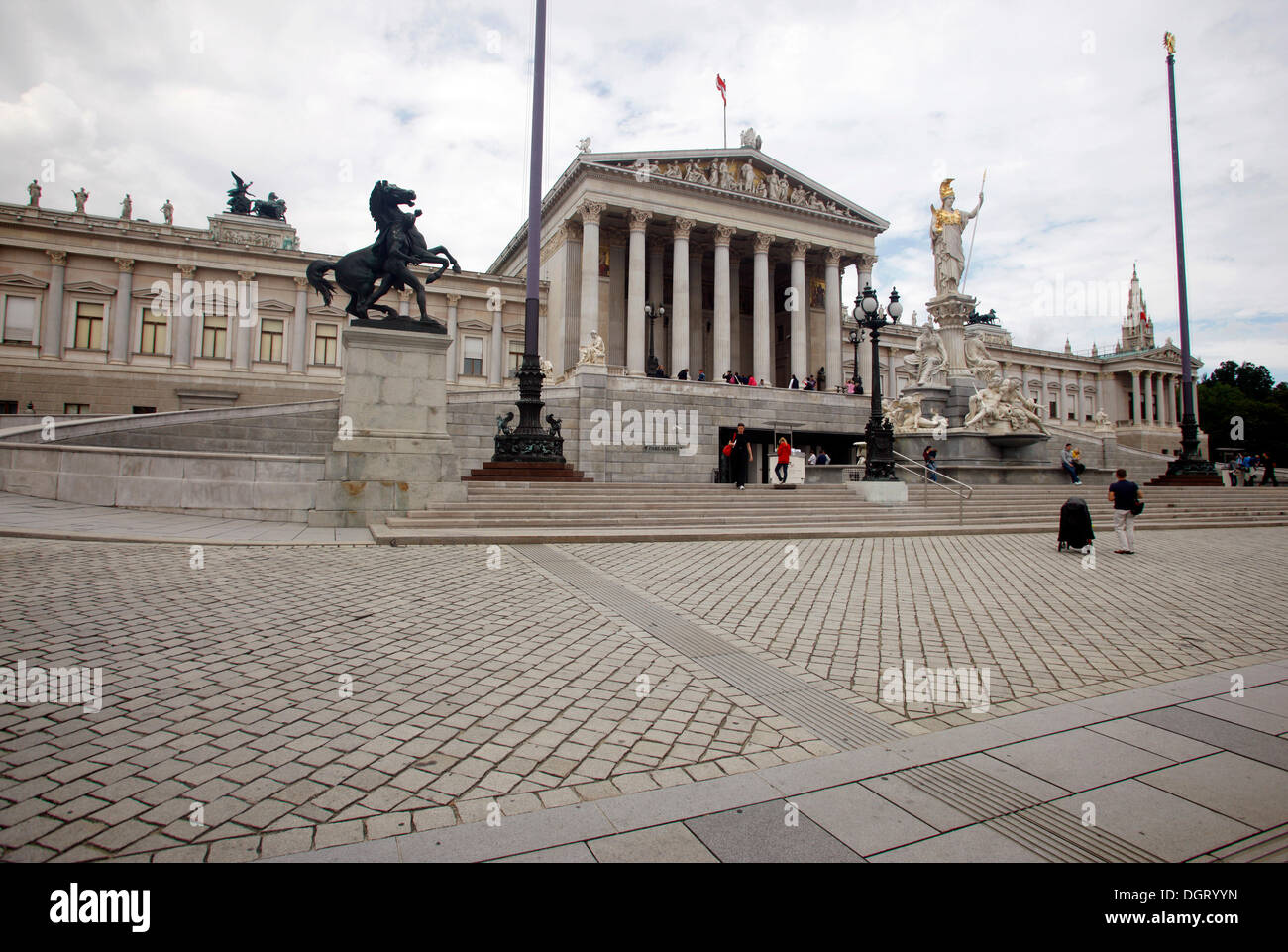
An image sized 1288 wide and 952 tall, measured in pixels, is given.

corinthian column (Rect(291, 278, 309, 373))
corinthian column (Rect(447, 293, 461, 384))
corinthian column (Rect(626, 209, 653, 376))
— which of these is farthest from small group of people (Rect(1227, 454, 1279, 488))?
corinthian column (Rect(291, 278, 309, 373))

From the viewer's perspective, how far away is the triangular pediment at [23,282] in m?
40.2

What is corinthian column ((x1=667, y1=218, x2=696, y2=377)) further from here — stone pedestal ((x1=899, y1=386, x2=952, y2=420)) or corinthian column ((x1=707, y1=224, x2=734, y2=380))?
stone pedestal ((x1=899, y1=386, x2=952, y2=420))

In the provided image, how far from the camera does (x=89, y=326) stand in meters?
41.9

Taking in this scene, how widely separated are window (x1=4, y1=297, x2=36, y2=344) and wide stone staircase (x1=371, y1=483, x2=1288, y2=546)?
135ft

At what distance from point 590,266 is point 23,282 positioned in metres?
33.2

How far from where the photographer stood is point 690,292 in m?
51.5

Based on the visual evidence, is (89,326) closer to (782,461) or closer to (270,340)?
(270,340)

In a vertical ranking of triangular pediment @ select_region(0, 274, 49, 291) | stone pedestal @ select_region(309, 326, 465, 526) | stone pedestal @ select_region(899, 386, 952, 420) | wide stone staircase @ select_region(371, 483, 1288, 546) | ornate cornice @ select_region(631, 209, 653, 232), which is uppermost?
ornate cornice @ select_region(631, 209, 653, 232)

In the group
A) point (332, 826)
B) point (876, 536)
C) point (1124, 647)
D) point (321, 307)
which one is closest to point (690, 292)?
point (321, 307)

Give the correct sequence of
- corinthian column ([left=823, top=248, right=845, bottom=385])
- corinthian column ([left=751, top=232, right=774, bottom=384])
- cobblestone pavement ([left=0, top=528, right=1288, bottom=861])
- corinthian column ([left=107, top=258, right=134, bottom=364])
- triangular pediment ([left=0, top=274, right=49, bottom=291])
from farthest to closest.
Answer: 1. corinthian column ([left=823, top=248, right=845, bottom=385])
2. corinthian column ([left=751, top=232, right=774, bottom=384])
3. corinthian column ([left=107, top=258, right=134, bottom=364])
4. triangular pediment ([left=0, top=274, right=49, bottom=291])
5. cobblestone pavement ([left=0, top=528, right=1288, bottom=861])

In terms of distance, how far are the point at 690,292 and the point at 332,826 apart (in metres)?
51.1

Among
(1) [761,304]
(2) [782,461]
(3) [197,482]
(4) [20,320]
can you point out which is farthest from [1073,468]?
(4) [20,320]

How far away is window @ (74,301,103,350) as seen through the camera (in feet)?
137
